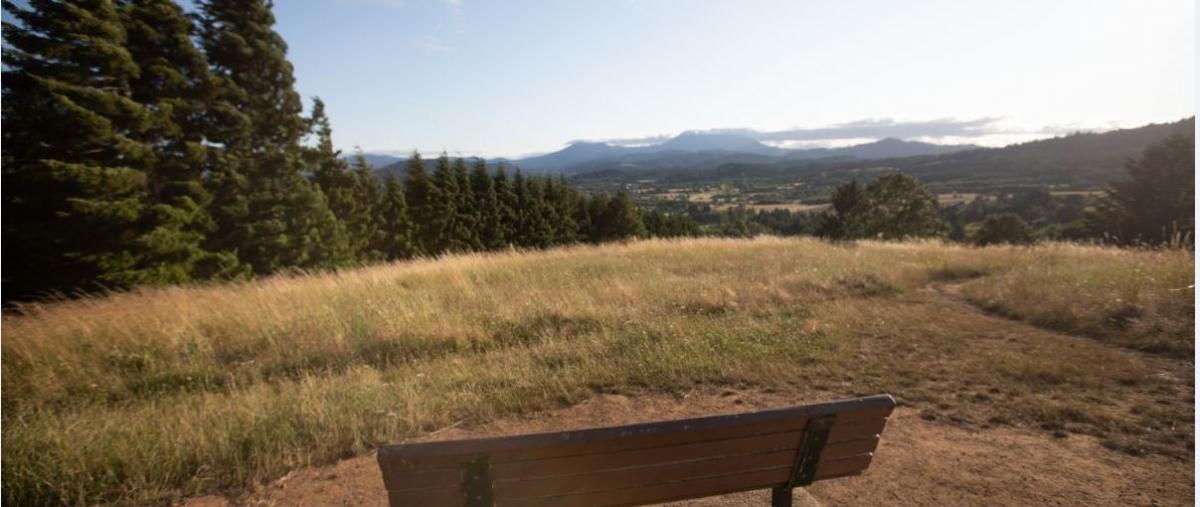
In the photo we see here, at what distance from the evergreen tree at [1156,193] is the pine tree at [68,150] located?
→ 148 ft

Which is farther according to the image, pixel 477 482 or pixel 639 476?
pixel 639 476

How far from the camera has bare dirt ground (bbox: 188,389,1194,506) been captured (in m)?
2.97

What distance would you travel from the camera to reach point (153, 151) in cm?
1344

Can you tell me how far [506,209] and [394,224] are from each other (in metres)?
9.80

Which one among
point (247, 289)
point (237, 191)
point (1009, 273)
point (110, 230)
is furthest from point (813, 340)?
point (237, 191)

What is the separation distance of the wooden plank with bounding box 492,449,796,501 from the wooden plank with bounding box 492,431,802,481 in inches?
1.2

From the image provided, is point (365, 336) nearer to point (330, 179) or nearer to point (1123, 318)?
point (1123, 318)

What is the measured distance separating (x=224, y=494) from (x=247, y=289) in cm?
660

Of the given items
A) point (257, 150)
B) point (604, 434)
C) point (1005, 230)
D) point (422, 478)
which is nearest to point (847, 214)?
point (1005, 230)

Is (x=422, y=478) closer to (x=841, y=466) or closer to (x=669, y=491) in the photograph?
(x=669, y=491)

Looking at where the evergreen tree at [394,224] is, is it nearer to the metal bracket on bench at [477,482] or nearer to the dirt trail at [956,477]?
the dirt trail at [956,477]

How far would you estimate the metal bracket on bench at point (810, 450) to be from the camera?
210 centimetres

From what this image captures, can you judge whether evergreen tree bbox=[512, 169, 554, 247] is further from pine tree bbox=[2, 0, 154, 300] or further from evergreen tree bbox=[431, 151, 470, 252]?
pine tree bbox=[2, 0, 154, 300]

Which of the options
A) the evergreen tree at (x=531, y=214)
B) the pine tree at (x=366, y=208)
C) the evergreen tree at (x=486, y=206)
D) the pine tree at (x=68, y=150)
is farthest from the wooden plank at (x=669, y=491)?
the evergreen tree at (x=531, y=214)
